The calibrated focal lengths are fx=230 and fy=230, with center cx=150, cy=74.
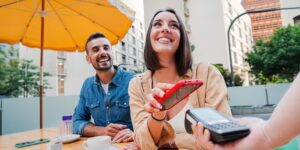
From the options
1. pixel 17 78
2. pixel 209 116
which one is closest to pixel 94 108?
pixel 209 116

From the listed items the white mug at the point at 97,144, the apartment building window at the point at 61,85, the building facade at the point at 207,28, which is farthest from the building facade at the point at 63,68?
the white mug at the point at 97,144

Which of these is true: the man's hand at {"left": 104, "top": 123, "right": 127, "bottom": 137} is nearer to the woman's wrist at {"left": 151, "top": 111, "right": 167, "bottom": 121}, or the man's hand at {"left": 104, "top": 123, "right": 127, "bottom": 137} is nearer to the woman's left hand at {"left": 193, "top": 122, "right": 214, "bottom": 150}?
the woman's wrist at {"left": 151, "top": 111, "right": 167, "bottom": 121}

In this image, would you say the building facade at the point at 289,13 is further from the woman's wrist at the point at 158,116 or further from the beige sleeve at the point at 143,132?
the woman's wrist at the point at 158,116

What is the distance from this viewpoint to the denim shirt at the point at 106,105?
238cm

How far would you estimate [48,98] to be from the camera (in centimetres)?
823

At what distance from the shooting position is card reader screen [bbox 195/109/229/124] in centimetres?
77

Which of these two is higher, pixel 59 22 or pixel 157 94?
pixel 59 22

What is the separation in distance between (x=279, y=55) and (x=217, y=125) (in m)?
16.9

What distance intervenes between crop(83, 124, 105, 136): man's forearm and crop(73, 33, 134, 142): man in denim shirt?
184 mm

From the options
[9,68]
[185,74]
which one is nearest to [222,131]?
[185,74]

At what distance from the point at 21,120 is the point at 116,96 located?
254 inches

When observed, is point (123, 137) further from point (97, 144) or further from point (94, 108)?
point (94, 108)

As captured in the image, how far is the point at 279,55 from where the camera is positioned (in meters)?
15.3

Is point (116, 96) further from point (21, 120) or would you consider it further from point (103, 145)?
point (21, 120)
